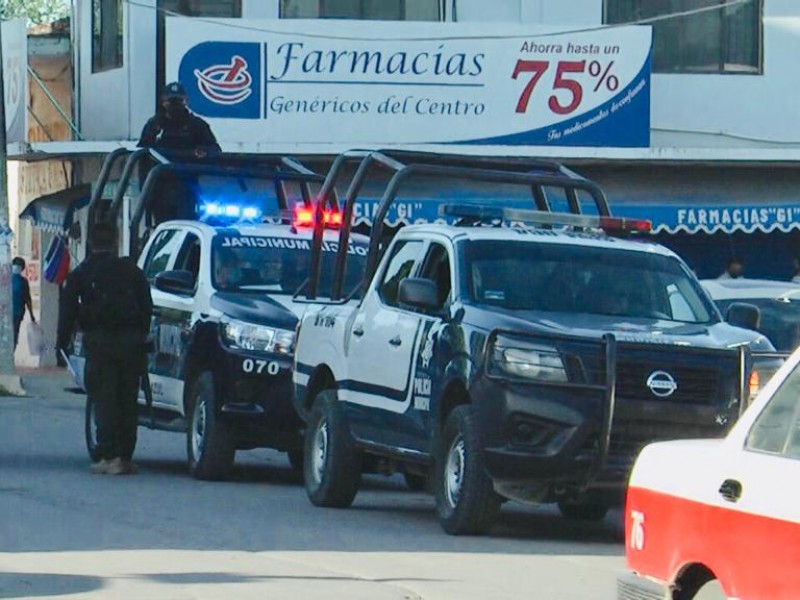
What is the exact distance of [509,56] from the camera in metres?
28.0

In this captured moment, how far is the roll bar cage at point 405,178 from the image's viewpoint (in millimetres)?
13508

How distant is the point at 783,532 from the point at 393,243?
798cm

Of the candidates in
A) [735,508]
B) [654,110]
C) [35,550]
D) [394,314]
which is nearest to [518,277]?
[394,314]

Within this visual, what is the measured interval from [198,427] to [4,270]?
37.9 feet

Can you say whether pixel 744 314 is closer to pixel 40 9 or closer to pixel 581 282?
pixel 581 282

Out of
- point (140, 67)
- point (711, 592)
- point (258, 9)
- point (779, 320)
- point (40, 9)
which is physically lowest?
point (779, 320)

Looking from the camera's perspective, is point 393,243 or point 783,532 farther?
point 393,243

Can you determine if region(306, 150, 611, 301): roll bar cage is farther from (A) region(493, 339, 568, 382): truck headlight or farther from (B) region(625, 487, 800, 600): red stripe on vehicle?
(B) region(625, 487, 800, 600): red stripe on vehicle

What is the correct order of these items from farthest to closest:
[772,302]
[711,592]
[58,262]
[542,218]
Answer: [58,262] → [772,302] → [542,218] → [711,592]

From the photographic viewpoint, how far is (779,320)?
1761 cm

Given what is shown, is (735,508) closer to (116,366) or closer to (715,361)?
(715,361)

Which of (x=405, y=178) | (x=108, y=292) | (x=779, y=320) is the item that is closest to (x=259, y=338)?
(x=108, y=292)

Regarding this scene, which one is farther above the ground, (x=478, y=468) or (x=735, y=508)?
(x=735, y=508)

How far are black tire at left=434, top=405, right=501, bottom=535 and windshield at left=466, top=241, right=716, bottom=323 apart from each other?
36.1 inches
